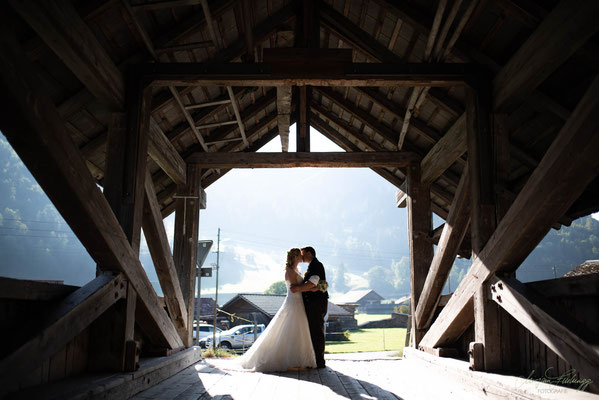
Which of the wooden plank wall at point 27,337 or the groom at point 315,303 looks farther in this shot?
the groom at point 315,303

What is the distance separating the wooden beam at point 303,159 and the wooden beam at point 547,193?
11.3 ft

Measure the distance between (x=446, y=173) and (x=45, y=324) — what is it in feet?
21.9

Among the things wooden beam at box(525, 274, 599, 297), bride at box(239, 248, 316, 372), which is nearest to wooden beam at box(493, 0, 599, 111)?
wooden beam at box(525, 274, 599, 297)

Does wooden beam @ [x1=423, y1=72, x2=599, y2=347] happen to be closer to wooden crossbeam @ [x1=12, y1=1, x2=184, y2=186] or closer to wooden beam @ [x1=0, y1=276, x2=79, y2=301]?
wooden beam @ [x1=0, y1=276, x2=79, y2=301]

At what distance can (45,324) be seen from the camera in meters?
2.91

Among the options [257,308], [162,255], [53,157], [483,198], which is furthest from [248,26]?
[257,308]

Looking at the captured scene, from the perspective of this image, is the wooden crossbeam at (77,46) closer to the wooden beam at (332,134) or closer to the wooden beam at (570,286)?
the wooden beam at (570,286)

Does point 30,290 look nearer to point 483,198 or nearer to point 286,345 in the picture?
point 286,345

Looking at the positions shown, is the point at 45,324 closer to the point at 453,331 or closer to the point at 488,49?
the point at 453,331

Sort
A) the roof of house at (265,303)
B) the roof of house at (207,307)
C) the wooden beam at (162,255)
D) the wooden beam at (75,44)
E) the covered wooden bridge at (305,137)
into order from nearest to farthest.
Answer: the covered wooden bridge at (305,137) < the wooden beam at (75,44) < the wooden beam at (162,255) < the roof of house at (265,303) < the roof of house at (207,307)

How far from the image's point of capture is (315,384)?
4527 millimetres

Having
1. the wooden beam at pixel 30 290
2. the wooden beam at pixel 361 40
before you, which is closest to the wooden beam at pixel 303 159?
the wooden beam at pixel 361 40

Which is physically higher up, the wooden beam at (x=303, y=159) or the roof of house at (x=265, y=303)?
the wooden beam at (x=303, y=159)

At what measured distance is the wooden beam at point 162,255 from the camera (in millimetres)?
5102
